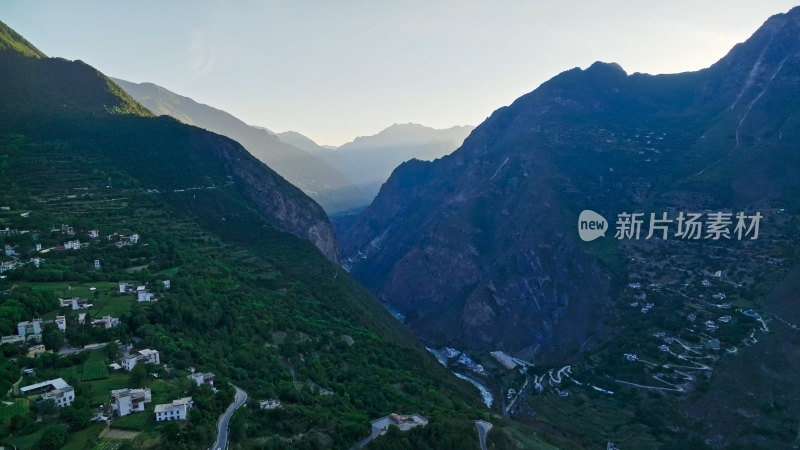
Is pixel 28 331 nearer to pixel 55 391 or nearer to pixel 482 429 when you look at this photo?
pixel 55 391

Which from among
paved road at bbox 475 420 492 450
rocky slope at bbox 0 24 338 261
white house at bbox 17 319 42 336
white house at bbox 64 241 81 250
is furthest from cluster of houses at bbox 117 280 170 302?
rocky slope at bbox 0 24 338 261

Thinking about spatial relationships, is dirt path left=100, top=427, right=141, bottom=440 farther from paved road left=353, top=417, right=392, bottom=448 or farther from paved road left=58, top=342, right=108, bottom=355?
paved road left=353, top=417, right=392, bottom=448

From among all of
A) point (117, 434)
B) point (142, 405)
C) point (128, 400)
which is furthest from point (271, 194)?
point (117, 434)

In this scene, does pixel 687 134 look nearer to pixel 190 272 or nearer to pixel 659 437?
pixel 659 437

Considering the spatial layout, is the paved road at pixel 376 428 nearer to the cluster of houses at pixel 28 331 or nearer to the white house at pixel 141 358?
the white house at pixel 141 358

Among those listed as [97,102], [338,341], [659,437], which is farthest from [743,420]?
[97,102]

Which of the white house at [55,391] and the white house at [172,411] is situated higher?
the white house at [55,391]

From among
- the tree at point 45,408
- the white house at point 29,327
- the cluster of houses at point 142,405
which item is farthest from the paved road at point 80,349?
the tree at point 45,408

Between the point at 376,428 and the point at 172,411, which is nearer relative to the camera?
the point at 172,411
